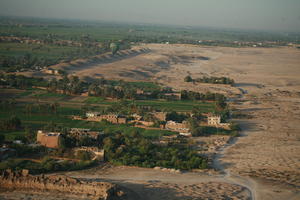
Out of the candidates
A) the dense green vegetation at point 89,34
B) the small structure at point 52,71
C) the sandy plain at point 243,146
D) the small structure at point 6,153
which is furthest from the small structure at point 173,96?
the dense green vegetation at point 89,34

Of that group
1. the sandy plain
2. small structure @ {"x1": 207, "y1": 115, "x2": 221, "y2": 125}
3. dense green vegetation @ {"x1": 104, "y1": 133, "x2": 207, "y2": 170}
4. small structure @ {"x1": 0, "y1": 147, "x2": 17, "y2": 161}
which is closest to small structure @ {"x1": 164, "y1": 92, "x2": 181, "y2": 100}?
the sandy plain

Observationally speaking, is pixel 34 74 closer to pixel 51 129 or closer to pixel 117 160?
pixel 51 129

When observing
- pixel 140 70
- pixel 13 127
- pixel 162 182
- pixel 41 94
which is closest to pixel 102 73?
pixel 140 70

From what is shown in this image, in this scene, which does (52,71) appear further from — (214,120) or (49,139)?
(49,139)

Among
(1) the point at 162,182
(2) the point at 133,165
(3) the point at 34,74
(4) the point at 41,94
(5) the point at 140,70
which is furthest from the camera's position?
(5) the point at 140,70

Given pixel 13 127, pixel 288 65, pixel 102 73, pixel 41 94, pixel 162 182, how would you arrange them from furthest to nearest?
1. pixel 288 65
2. pixel 102 73
3. pixel 41 94
4. pixel 13 127
5. pixel 162 182

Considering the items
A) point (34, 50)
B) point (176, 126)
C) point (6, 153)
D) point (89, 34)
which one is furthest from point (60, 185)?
point (89, 34)

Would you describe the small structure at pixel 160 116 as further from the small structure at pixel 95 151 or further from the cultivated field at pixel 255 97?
the small structure at pixel 95 151

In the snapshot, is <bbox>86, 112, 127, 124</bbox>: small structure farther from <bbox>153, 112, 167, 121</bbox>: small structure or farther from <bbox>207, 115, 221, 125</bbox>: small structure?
<bbox>207, 115, 221, 125</bbox>: small structure
